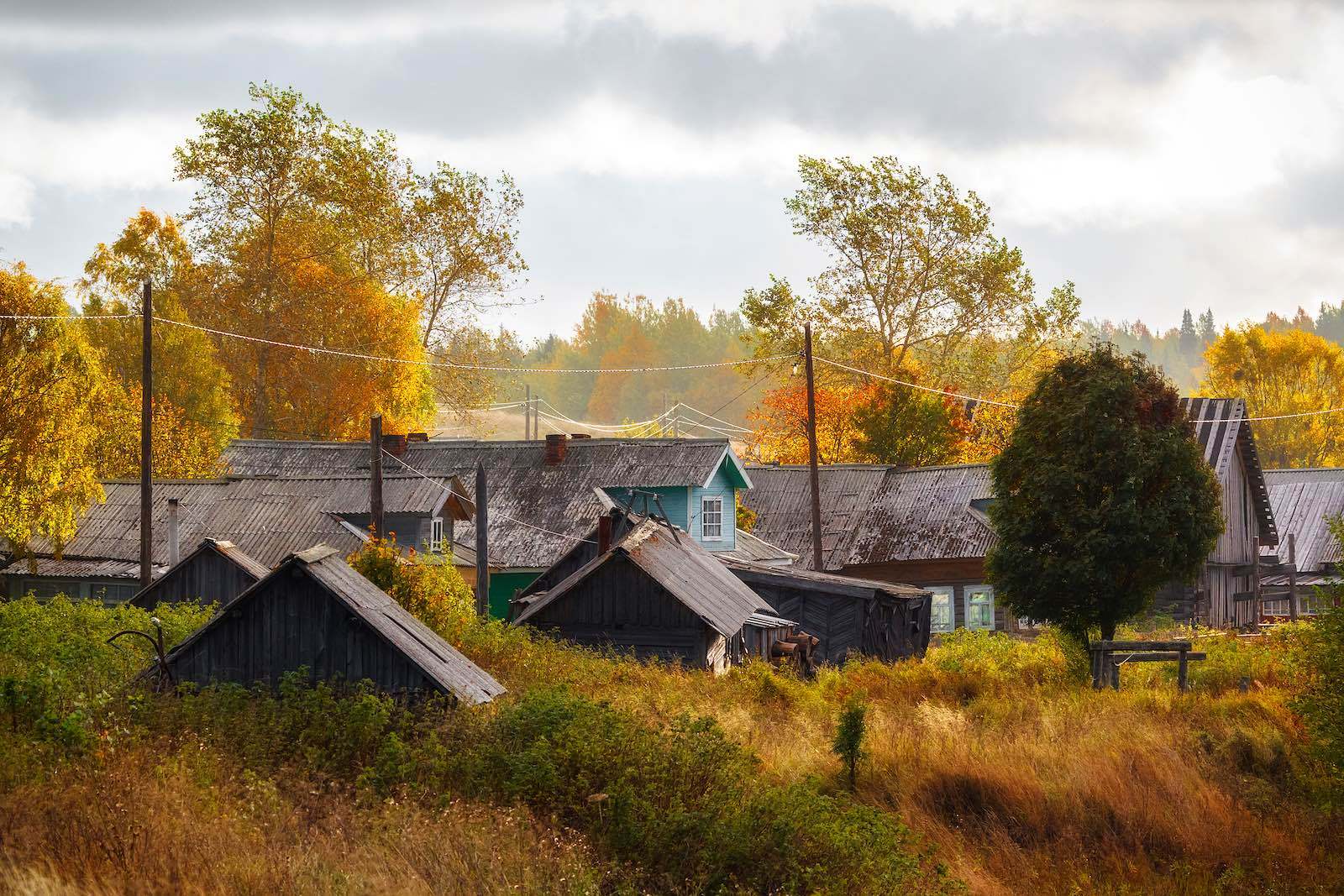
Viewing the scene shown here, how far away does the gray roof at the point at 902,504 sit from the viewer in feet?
131

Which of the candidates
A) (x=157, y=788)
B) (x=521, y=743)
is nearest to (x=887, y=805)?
(x=521, y=743)

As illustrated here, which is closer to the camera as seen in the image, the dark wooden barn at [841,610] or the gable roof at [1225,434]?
the dark wooden barn at [841,610]

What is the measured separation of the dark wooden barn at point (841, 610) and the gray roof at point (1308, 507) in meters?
19.6

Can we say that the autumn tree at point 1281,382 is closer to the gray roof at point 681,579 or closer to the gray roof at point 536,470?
the gray roof at point 536,470

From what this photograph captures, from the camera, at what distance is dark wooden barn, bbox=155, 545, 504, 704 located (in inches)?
610

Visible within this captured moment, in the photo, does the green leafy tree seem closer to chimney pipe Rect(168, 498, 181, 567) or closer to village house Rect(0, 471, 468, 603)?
village house Rect(0, 471, 468, 603)

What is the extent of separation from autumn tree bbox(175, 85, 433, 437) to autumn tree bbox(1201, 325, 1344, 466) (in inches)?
1850

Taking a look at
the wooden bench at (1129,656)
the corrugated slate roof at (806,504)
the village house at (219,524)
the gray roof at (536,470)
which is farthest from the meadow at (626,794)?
the corrugated slate roof at (806,504)

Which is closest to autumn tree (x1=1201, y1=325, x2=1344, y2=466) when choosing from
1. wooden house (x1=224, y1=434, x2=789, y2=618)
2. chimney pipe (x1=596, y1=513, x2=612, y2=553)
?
wooden house (x1=224, y1=434, x2=789, y2=618)

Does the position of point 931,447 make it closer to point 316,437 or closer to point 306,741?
point 316,437

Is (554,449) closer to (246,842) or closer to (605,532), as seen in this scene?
(605,532)

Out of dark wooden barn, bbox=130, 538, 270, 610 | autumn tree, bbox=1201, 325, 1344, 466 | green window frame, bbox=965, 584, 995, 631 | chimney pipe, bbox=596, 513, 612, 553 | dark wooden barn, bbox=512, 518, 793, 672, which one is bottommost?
green window frame, bbox=965, 584, 995, 631

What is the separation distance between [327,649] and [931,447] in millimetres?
38213

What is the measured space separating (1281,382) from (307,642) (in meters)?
74.8
